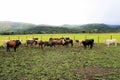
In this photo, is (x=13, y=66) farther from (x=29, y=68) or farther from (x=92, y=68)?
(x=92, y=68)

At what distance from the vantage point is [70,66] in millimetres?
17047

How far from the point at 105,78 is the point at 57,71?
3.14 meters

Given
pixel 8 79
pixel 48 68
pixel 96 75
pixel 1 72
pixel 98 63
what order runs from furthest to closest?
pixel 98 63 → pixel 48 68 → pixel 1 72 → pixel 96 75 → pixel 8 79

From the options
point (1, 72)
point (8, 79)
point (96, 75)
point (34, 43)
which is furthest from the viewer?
point (34, 43)

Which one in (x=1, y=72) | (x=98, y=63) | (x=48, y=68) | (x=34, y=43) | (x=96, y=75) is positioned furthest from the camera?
(x=34, y=43)

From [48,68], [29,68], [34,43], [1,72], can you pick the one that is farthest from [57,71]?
[34,43]

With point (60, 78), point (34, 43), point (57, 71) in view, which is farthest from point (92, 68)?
point (34, 43)

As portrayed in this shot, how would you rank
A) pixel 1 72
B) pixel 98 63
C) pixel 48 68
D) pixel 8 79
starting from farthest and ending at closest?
1. pixel 98 63
2. pixel 48 68
3. pixel 1 72
4. pixel 8 79

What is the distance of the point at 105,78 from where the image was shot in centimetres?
1347

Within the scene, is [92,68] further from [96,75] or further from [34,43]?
[34,43]

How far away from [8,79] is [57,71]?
128 inches

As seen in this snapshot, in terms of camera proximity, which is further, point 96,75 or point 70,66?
point 70,66

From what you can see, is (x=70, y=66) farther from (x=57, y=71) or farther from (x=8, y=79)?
(x=8, y=79)

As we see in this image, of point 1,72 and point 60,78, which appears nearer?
point 60,78
